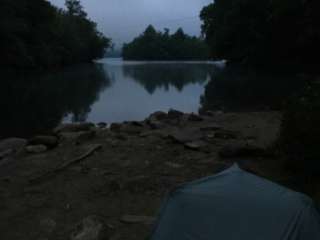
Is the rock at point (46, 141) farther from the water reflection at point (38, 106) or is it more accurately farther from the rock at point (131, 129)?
the water reflection at point (38, 106)

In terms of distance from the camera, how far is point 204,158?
25.0ft

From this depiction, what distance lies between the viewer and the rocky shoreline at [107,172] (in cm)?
502

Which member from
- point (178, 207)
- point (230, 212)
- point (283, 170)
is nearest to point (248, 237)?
point (230, 212)

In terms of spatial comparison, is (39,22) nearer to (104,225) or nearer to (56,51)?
(56,51)

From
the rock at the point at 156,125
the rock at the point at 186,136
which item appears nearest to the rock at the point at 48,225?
the rock at the point at 186,136

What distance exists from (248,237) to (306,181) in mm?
3194

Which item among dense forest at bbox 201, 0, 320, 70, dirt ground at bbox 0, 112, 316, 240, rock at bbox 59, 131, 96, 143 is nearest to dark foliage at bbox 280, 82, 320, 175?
dirt ground at bbox 0, 112, 316, 240

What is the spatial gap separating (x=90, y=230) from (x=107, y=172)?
232 centimetres

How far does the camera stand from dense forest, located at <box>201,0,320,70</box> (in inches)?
1287

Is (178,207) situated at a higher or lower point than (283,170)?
higher

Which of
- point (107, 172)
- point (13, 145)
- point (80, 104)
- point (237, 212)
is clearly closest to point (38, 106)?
point (80, 104)

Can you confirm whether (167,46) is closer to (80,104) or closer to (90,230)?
(80,104)

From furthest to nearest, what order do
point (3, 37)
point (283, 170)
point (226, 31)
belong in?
point (226, 31)
point (3, 37)
point (283, 170)

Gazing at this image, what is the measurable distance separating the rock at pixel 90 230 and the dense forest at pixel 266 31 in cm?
2626
